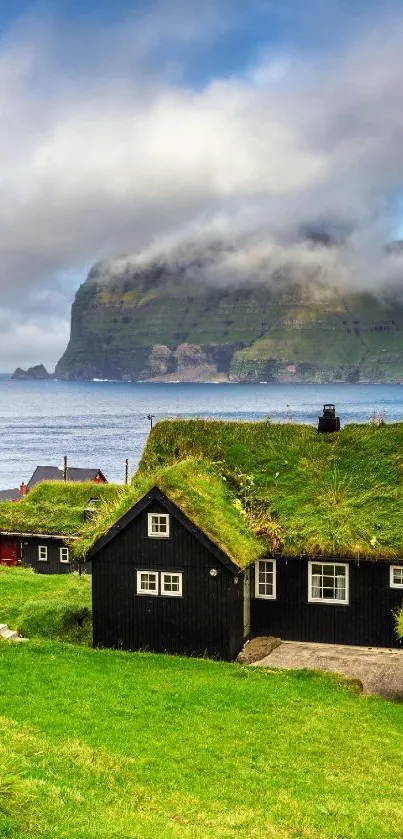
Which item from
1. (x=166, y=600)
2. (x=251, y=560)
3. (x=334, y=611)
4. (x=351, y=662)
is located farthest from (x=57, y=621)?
(x=351, y=662)

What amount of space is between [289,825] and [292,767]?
276cm

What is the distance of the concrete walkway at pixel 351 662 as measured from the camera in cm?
2384

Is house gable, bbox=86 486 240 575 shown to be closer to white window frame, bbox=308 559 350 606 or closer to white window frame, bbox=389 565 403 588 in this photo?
white window frame, bbox=308 559 350 606

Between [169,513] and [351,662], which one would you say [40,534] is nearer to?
[169,513]

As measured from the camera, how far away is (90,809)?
13.0m

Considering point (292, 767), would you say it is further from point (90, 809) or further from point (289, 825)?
point (90, 809)

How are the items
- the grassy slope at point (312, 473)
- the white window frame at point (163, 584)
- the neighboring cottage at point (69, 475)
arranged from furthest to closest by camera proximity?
1. the neighboring cottage at point (69, 475)
2. the grassy slope at point (312, 473)
3. the white window frame at point (163, 584)

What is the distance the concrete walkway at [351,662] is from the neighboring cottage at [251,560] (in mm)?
593

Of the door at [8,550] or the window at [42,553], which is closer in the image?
the window at [42,553]

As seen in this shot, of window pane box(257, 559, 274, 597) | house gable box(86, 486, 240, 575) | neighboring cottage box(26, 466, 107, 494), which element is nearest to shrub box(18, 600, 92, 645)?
house gable box(86, 486, 240, 575)

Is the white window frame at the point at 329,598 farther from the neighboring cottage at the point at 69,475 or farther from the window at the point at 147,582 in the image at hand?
the neighboring cottage at the point at 69,475

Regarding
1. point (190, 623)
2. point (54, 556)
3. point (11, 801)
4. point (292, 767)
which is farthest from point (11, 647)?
point (54, 556)

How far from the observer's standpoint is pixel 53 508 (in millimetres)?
57656

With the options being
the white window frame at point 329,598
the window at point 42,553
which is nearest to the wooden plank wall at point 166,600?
the white window frame at point 329,598
